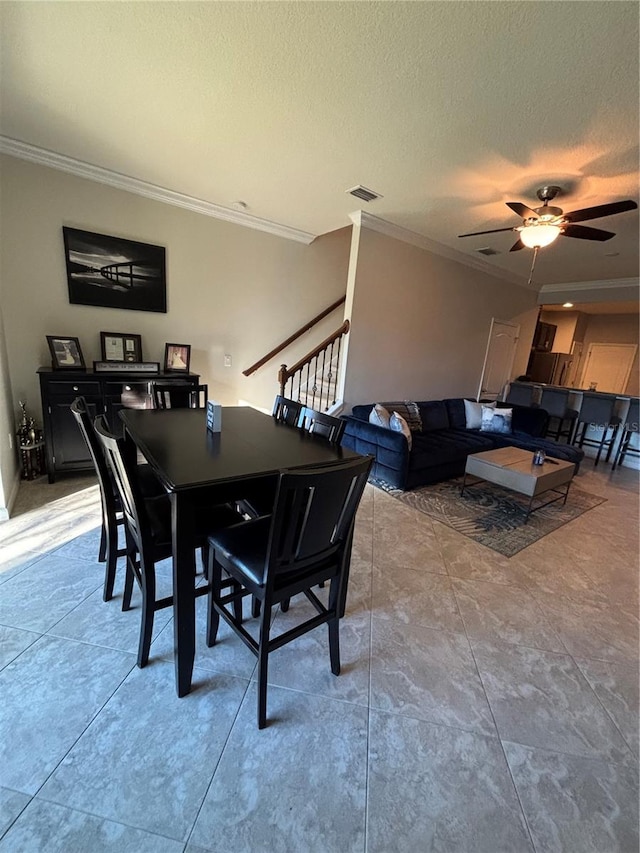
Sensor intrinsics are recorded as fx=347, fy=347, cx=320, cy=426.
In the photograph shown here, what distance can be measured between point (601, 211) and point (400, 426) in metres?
2.23

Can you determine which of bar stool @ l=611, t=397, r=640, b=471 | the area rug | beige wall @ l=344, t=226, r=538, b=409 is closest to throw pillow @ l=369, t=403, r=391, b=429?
beige wall @ l=344, t=226, r=538, b=409

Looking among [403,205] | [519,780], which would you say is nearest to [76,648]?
[519,780]

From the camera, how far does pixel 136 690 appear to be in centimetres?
139

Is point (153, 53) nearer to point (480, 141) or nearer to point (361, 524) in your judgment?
point (480, 141)

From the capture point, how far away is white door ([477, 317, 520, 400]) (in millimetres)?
5867

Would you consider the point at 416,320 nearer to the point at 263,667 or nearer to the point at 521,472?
the point at 521,472

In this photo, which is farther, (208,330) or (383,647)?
(208,330)

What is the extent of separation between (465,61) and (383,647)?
2.90 metres

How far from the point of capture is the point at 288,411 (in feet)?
8.09

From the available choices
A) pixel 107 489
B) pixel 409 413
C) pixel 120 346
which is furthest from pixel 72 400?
pixel 409 413

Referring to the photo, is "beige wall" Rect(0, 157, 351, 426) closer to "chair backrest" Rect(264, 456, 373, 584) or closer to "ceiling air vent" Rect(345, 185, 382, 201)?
"ceiling air vent" Rect(345, 185, 382, 201)

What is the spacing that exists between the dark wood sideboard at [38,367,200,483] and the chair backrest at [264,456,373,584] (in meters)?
2.18

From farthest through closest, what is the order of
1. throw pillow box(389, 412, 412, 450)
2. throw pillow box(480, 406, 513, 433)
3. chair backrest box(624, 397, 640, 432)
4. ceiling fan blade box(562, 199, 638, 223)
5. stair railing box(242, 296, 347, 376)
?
1. chair backrest box(624, 397, 640, 432)
2. throw pillow box(480, 406, 513, 433)
3. stair railing box(242, 296, 347, 376)
4. throw pillow box(389, 412, 412, 450)
5. ceiling fan blade box(562, 199, 638, 223)

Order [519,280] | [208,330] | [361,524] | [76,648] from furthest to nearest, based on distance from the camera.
Answer: [519,280] < [208,330] < [361,524] < [76,648]
